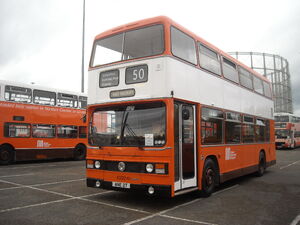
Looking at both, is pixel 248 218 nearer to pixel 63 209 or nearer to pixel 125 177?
pixel 125 177

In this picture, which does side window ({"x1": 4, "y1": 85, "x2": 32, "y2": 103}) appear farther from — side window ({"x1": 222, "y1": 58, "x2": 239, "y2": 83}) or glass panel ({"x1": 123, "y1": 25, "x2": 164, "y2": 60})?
side window ({"x1": 222, "y1": 58, "x2": 239, "y2": 83})

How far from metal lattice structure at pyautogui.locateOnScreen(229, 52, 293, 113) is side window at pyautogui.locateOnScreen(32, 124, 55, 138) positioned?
3651 centimetres

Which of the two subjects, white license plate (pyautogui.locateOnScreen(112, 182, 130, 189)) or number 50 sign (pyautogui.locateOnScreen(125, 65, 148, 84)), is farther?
number 50 sign (pyautogui.locateOnScreen(125, 65, 148, 84))

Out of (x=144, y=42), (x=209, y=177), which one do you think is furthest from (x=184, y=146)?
(x=144, y=42)

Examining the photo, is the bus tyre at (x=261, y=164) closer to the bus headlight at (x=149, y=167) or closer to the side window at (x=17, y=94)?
the bus headlight at (x=149, y=167)

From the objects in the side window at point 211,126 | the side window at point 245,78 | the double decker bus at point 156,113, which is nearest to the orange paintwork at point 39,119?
the double decker bus at point 156,113

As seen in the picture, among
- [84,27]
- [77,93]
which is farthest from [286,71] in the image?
[77,93]

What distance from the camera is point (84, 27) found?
3142cm

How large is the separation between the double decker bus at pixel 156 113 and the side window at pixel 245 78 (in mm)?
2113

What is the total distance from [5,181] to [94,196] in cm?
430

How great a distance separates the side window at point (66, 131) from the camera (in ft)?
61.2

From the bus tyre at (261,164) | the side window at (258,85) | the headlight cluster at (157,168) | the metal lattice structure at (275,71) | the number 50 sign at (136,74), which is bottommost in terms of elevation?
the bus tyre at (261,164)

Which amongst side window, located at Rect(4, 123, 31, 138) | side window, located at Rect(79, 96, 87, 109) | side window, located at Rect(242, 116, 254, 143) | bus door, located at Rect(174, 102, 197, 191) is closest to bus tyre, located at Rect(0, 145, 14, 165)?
side window, located at Rect(4, 123, 31, 138)

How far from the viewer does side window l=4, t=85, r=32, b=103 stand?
1606 centimetres
